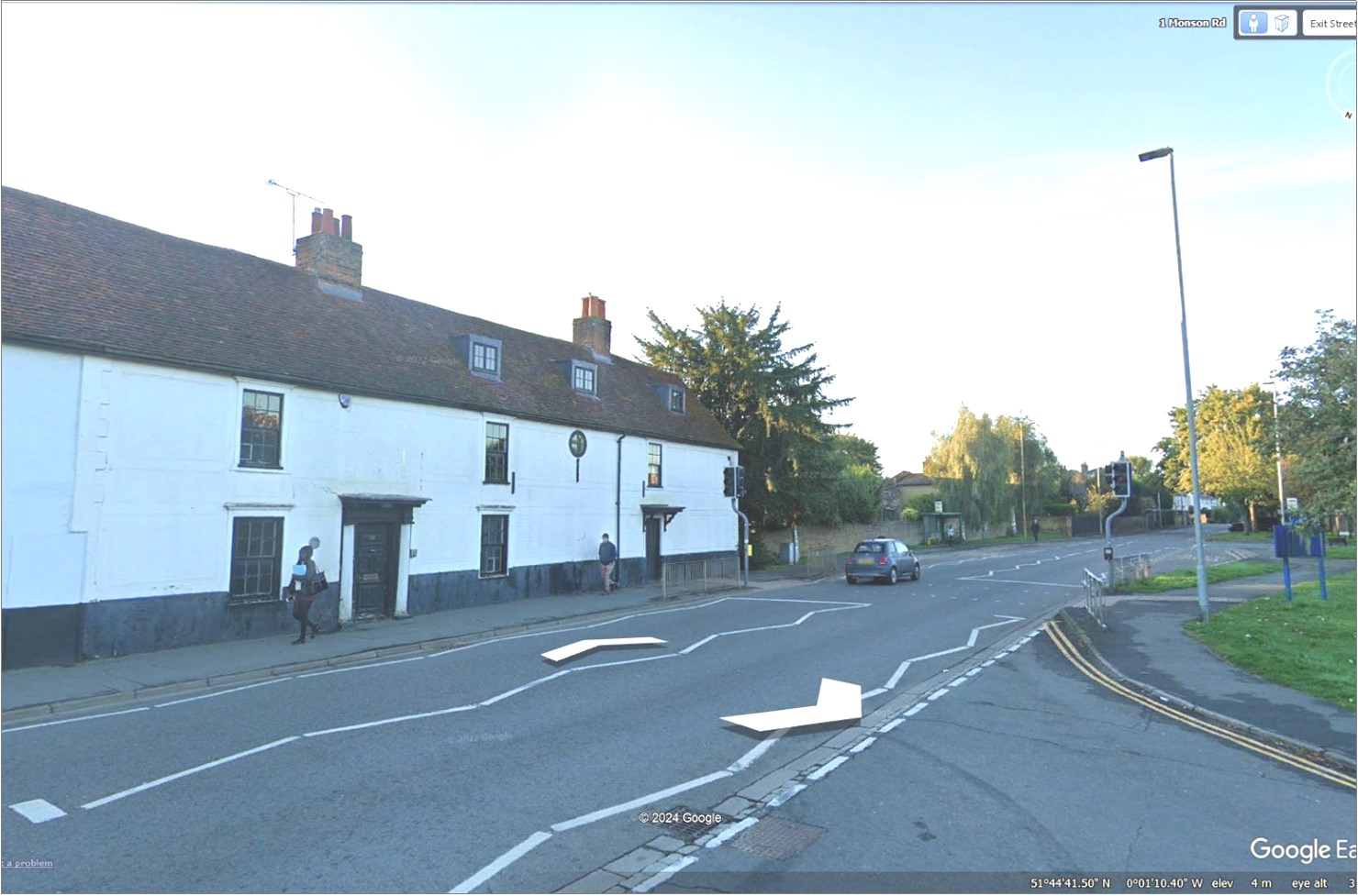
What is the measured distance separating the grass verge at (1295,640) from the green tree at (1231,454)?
32361 millimetres

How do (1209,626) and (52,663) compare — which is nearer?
(52,663)

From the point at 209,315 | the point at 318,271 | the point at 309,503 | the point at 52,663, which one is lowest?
the point at 52,663

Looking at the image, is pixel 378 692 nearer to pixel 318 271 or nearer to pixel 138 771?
pixel 138 771

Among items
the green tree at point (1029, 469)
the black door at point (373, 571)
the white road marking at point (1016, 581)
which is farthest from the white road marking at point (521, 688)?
the green tree at point (1029, 469)

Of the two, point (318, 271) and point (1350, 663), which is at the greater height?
Answer: point (318, 271)

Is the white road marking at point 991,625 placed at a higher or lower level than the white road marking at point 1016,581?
lower

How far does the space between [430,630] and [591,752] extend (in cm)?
937

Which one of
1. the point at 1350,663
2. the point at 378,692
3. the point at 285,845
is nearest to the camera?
the point at 285,845

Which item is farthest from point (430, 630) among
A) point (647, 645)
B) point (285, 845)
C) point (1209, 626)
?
point (1209, 626)

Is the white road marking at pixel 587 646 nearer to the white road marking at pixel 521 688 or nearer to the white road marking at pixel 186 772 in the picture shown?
the white road marking at pixel 521 688

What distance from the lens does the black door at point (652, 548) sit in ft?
88.7

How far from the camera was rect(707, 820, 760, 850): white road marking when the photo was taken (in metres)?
5.41

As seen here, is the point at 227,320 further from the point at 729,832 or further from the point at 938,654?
the point at 938,654

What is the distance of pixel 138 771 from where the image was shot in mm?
6992
